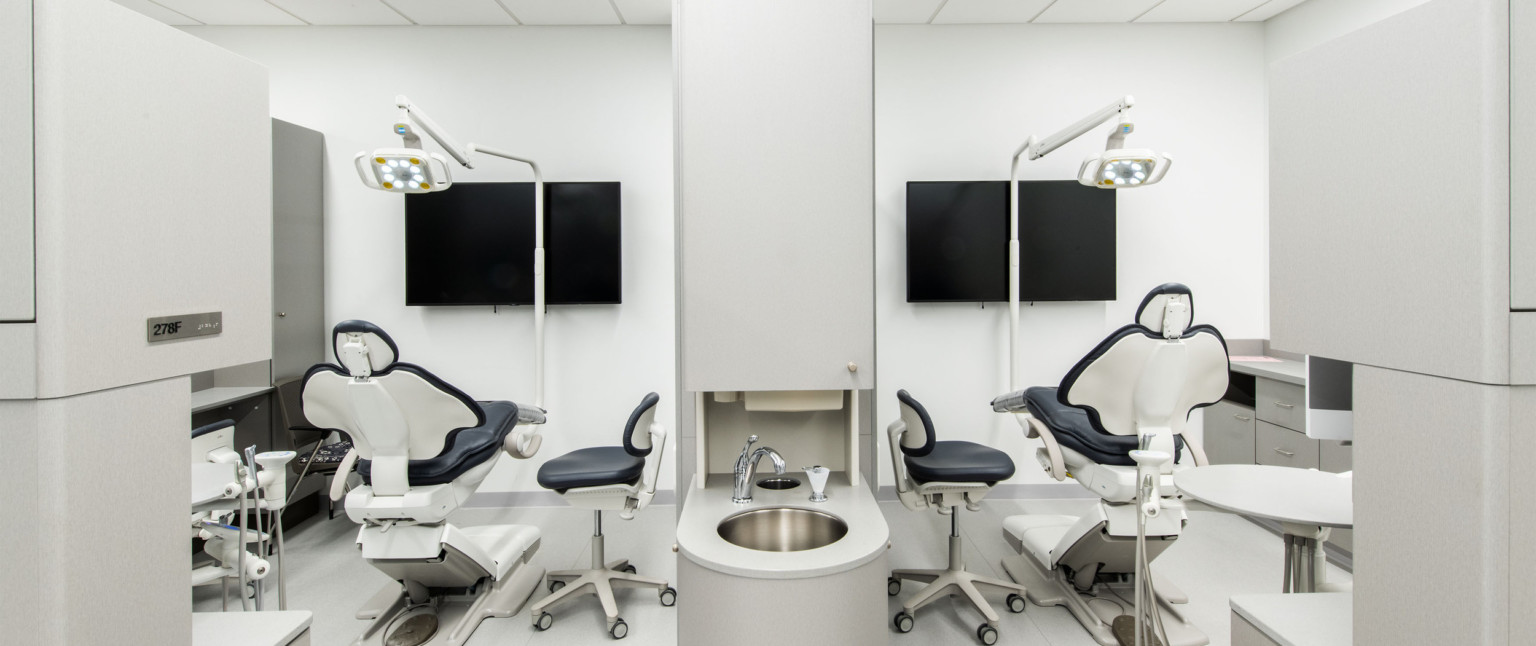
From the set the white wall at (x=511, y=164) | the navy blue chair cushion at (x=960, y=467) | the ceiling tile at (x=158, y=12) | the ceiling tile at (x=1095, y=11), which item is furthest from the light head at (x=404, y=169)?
the ceiling tile at (x=1095, y=11)

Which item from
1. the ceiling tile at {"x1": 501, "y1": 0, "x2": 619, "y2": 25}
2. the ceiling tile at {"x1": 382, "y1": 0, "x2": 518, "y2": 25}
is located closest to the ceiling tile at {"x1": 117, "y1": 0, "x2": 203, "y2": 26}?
the ceiling tile at {"x1": 382, "y1": 0, "x2": 518, "y2": 25}

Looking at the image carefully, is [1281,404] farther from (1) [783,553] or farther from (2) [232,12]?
(2) [232,12]

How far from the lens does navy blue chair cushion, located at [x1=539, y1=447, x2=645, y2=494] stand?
Answer: 2402 millimetres

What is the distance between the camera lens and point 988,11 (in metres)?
3.59

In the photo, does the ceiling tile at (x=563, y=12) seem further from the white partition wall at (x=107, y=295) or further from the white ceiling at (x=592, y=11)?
the white partition wall at (x=107, y=295)

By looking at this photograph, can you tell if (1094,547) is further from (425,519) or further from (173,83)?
(173,83)

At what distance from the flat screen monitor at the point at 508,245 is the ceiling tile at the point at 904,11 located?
1.70 m

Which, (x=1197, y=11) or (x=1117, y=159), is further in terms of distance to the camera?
(x=1197, y=11)

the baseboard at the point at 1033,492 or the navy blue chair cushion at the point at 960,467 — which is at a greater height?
the navy blue chair cushion at the point at 960,467

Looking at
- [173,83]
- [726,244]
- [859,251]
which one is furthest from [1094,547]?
[173,83]

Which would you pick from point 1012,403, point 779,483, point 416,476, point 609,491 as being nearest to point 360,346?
point 416,476

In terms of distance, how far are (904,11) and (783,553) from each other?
3.09 metres

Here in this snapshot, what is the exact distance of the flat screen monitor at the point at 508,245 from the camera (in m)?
3.56

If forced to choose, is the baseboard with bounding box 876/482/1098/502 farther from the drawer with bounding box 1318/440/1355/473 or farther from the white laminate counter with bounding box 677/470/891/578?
the white laminate counter with bounding box 677/470/891/578
